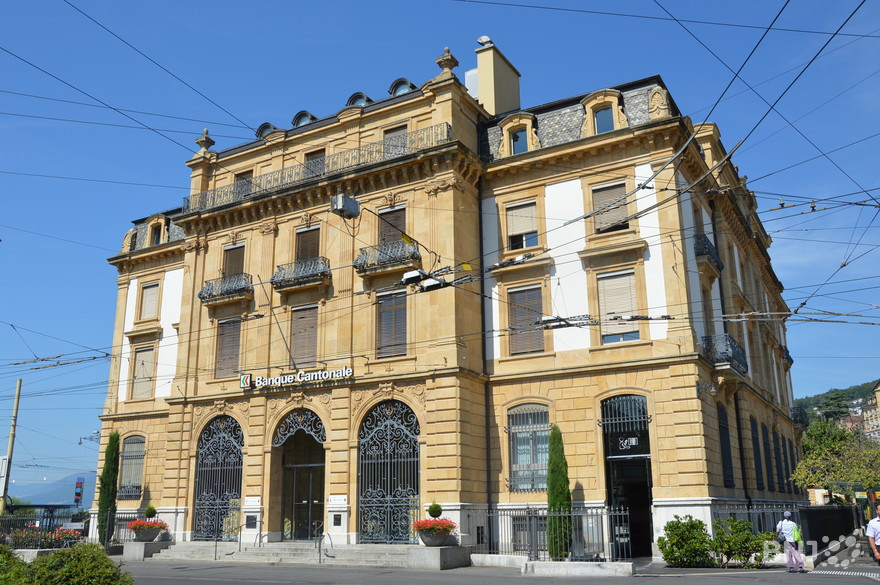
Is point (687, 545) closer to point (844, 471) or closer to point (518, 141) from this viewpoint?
point (518, 141)

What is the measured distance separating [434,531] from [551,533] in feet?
11.9

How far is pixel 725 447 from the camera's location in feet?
88.1

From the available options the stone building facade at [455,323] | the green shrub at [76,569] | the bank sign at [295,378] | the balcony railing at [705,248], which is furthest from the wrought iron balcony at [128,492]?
the balcony railing at [705,248]

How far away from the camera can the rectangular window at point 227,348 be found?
104 feet

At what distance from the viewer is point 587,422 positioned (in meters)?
25.5

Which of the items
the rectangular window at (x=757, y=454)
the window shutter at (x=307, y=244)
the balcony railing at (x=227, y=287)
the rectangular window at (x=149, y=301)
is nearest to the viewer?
the rectangular window at (x=757, y=454)

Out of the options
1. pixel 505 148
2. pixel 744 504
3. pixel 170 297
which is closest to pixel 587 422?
pixel 744 504

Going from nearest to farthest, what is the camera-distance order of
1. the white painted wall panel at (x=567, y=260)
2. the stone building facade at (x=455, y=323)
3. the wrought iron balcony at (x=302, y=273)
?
the stone building facade at (x=455, y=323)
the white painted wall panel at (x=567, y=260)
the wrought iron balcony at (x=302, y=273)

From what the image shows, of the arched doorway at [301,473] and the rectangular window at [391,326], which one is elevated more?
the rectangular window at [391,326]

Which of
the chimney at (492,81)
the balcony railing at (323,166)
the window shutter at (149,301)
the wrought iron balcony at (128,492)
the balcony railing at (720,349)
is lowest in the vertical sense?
the wrought iron balcony at (128,492)

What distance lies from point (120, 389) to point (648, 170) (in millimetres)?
27262

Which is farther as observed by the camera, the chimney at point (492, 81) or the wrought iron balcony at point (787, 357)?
the wrought iron balcony at point (787, 357)

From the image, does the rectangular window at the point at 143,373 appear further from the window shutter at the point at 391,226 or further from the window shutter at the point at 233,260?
the window shutter at the point at 391,226

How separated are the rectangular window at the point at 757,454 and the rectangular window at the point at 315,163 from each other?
2062 centimetres
